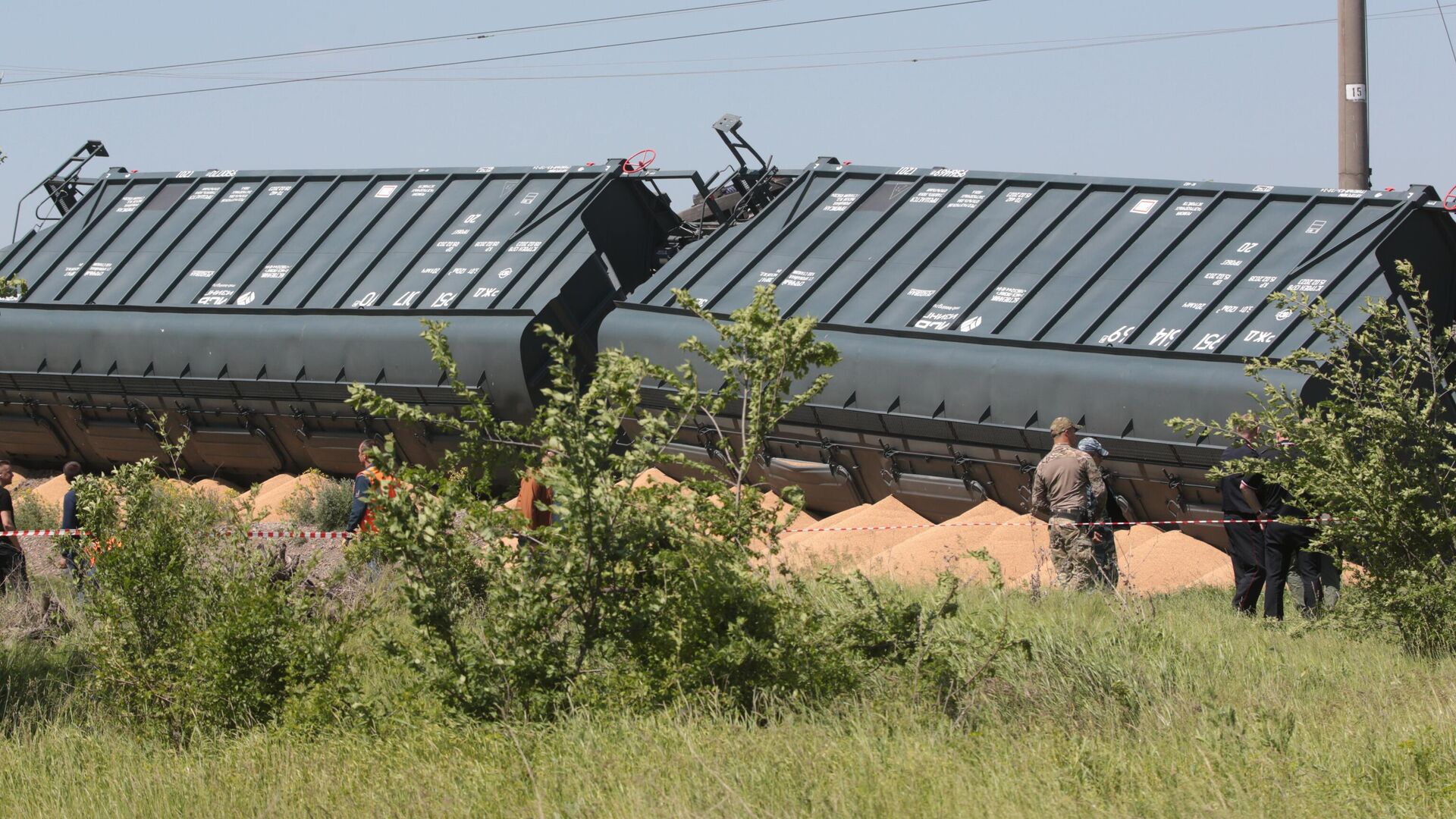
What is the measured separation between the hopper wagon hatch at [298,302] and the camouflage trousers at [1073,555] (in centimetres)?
770

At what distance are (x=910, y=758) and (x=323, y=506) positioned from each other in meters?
12.8

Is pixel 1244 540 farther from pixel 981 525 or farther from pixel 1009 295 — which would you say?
pixel 1009 295

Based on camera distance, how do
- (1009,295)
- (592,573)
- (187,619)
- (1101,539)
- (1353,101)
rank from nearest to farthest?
(592,573)
(187,619)
(1101,539)
(1009,295)
(1353,101)

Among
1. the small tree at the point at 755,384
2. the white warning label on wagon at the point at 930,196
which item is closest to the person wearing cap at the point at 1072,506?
the small tree at the point at 755,384

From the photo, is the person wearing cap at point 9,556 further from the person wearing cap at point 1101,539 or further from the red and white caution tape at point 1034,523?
the person wearing cap at point 1101,539

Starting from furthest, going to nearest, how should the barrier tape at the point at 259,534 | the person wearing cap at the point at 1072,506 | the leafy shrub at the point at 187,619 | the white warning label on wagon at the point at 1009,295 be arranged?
1. the white warning label on wagon at the point at 1009,295
2. the person wearing cap at the point at 1072,506
3. the barrier tape at the point at 259,534
4. the leafy shrub at the point at 187,619

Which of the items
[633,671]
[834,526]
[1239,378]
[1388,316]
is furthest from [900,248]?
[633,671]

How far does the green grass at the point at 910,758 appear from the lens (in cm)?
616

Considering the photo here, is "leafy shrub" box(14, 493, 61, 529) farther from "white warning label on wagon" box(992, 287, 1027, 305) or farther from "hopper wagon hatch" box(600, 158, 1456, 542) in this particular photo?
"white warning label on wagon" box(992, 287, 1027, 305)

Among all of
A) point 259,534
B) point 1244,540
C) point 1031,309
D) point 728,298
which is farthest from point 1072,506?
point 728,298

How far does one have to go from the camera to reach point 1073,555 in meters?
11.6

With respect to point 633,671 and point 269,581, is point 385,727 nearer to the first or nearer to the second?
point 633,671

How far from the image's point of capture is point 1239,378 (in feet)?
45.9

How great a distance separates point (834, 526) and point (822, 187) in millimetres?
4926
